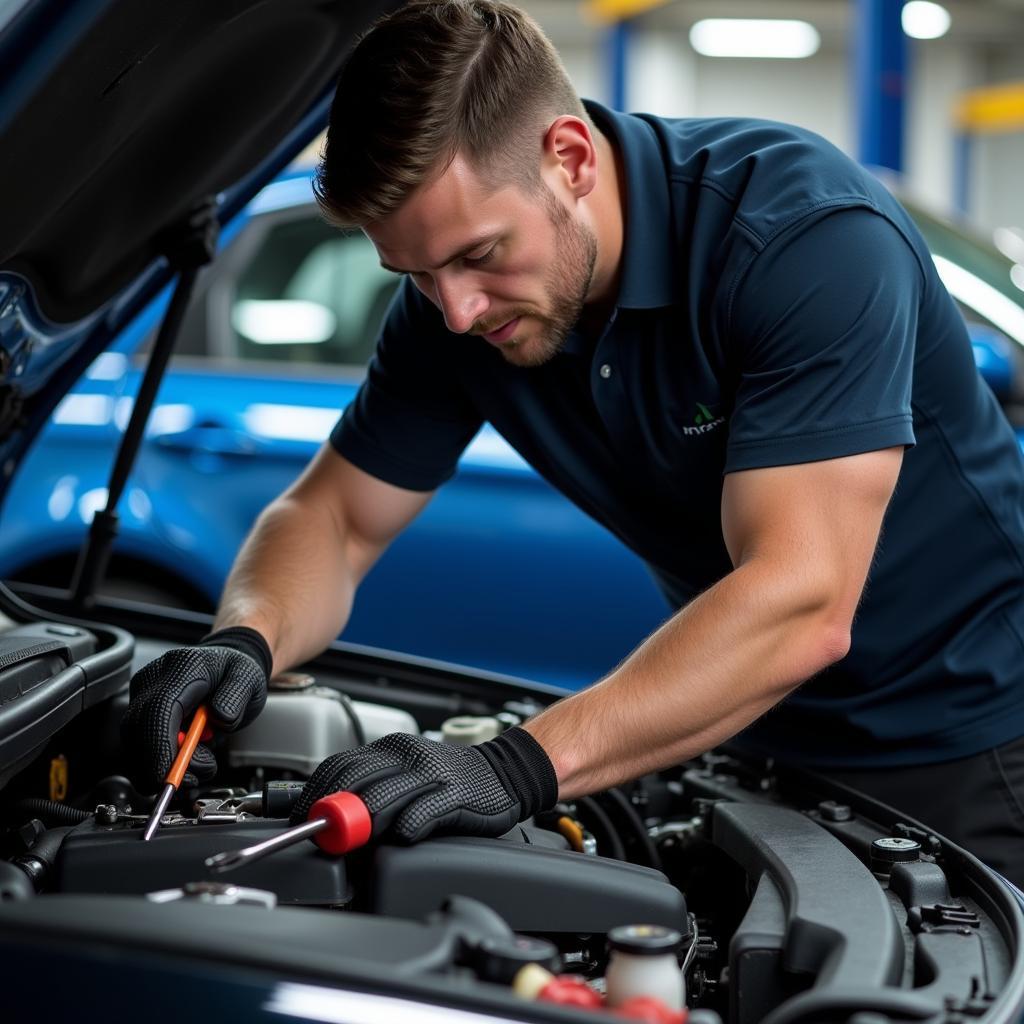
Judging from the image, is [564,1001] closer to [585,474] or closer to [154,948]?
[154,948]

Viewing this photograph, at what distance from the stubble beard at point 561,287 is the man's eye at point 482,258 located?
0.24 ft

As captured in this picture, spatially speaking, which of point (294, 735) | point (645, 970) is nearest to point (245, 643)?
point (294, 735)

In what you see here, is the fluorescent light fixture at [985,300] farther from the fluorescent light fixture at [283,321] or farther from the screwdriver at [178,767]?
the screwdriver at [178,767]

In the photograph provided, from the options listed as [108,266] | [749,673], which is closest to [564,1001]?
[749,673]

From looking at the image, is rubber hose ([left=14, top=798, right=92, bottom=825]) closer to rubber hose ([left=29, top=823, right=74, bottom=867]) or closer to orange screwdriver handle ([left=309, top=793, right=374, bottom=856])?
rubber hose ([left=29, top=823, right=74, bottom=867])

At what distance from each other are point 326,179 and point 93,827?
0.67m

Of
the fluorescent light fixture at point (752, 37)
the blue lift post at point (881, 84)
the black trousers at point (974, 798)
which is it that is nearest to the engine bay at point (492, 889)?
the black trousers at point (974, 798)

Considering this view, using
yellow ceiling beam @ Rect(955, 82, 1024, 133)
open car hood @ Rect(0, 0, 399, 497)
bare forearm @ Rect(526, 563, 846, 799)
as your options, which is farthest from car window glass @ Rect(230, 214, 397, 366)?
yellow ceiling beam @ Rect(955, 82, 1024, 133)

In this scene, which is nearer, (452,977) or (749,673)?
(452,977)

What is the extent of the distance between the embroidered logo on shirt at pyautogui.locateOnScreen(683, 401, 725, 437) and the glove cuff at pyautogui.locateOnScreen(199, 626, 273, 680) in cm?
52

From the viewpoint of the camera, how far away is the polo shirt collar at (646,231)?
1.53 meters

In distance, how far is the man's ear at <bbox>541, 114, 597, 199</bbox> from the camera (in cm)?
146

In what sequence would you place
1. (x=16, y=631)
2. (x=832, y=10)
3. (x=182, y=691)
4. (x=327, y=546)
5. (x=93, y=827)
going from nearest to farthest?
(x=93, y=827) < (x=182, y=691) < (x=16, y=631) < (x=327, y=546) < (x=832, y=10)

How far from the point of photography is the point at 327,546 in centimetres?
182
